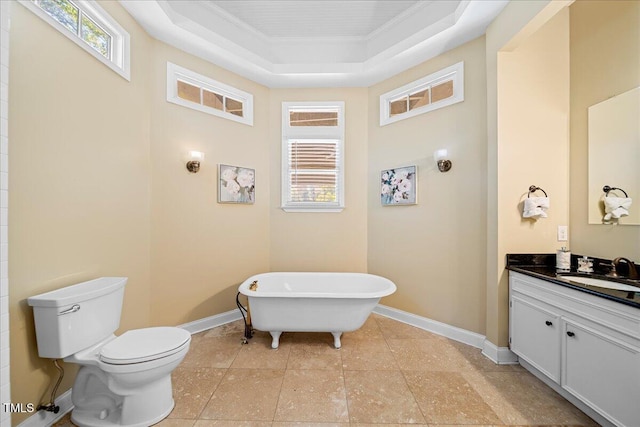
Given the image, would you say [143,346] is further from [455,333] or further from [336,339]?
[455,333]

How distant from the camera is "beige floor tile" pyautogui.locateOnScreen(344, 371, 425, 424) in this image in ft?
5.05

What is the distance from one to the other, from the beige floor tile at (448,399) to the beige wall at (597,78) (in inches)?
55.4

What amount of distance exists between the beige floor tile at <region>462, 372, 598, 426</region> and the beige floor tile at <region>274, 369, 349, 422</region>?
0.98 metres

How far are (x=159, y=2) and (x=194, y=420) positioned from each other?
303 centimetres

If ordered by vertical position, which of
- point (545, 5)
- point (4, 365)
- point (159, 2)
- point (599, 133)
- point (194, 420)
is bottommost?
point (194, 420)

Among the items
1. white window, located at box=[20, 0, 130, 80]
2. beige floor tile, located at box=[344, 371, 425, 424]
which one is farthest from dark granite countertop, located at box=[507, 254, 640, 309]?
white window, located at box=[20, 0, 130, 80]

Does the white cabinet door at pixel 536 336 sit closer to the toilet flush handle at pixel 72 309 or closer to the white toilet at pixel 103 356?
the white toilet at pixel 103 356

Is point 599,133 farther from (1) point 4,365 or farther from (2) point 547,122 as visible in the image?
(1) point 4,365

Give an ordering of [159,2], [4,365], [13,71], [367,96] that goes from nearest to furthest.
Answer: [4,365], [13,71], [159,2], [367,96]

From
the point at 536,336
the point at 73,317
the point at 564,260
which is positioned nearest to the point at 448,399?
the point at 536,336

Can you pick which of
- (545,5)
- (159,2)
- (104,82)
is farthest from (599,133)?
(104,82)

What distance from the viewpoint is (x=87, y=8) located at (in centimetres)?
176

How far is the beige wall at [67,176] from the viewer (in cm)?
136

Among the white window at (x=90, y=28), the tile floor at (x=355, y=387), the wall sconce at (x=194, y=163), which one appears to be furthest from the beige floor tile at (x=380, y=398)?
the white window at (x=90, y=28)
